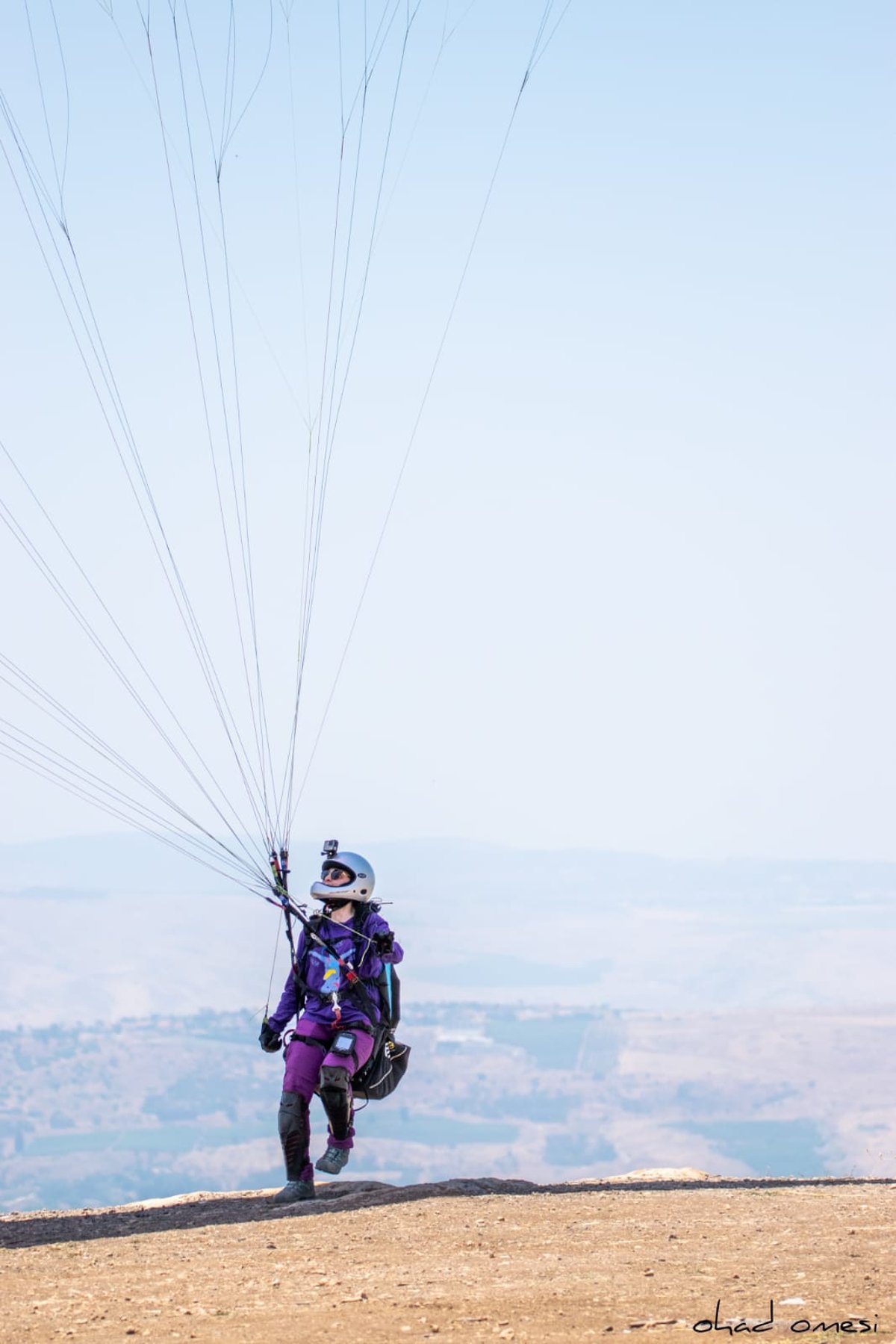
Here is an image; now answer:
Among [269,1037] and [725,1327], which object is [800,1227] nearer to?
[725,1327]

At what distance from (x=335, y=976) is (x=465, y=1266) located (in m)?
4.37

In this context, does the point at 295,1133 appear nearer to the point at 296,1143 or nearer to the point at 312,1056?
the point at 296,1143

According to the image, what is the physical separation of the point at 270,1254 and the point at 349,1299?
5.28 feet

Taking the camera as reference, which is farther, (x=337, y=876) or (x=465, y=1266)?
(x=337, y=876)

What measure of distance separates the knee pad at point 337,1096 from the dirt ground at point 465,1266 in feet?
1.94

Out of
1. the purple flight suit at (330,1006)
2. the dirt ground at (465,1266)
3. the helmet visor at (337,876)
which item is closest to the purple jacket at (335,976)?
the purple flight suit at (330,1006)

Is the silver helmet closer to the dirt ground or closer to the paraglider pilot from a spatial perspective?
the paraglider pilot

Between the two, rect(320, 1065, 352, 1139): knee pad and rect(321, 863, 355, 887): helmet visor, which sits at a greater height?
rect(321, 863, 355, 887): helmet visor

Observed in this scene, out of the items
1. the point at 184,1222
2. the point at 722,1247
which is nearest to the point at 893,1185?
the point at 722,1247

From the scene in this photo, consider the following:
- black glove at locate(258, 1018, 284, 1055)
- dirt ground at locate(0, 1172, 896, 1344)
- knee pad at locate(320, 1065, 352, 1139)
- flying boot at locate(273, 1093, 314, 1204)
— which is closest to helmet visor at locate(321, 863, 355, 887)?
black glove at locate(258, 1018, 284, 1055)

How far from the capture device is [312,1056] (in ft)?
44.9

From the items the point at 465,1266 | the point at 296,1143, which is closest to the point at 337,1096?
the point at 296,1143

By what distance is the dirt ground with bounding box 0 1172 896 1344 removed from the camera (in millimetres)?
8305

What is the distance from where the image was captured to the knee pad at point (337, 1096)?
13445 mm
